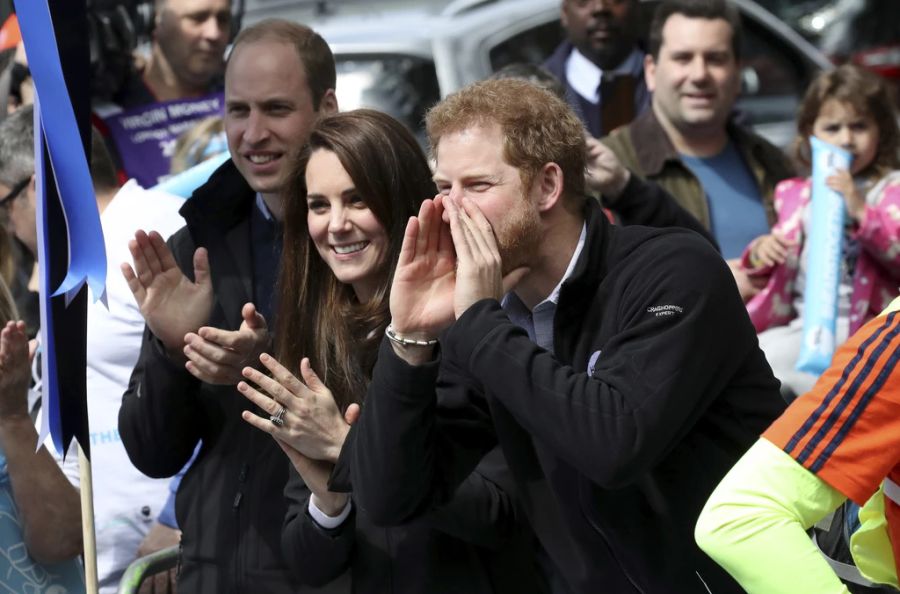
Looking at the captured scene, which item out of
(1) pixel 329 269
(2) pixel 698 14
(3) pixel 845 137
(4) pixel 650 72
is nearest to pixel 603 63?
(4) pixel 650 72

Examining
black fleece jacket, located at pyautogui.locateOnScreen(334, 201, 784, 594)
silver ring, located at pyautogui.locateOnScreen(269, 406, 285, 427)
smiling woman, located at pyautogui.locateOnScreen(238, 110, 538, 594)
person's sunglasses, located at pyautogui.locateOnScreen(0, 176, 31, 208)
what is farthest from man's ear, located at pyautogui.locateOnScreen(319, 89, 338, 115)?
black fleece jacket, located at pyautogui.locateOnScreen(334, 201, 784, 594)

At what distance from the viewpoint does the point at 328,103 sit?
4.41m

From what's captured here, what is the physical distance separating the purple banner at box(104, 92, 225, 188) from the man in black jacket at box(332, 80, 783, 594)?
318 cm

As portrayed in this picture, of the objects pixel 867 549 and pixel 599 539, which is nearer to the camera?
pixel 867 549

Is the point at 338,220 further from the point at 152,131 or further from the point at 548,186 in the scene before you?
the point at 152,131

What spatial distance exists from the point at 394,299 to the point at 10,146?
2.27m

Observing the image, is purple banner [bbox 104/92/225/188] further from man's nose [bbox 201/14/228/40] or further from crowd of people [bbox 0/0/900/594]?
crowd of people [bbox 0/0/900/594]

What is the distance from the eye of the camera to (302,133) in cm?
430

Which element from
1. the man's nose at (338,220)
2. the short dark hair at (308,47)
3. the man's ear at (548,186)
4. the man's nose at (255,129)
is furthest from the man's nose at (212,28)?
the man's ear at (548,186)

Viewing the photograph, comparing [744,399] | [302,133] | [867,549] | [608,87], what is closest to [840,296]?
[608,87]

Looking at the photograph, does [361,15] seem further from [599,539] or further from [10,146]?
[599,539]

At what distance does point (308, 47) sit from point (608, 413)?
2053 millimetres

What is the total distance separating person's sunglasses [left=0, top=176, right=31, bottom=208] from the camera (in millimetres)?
4789

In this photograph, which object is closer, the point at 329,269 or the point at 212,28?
the point at 329,269
